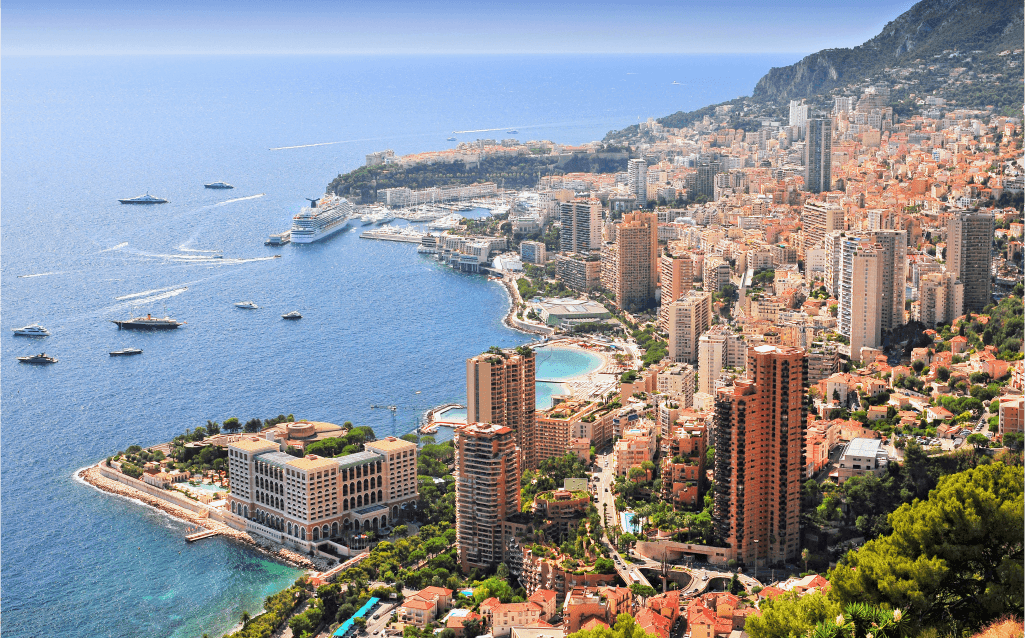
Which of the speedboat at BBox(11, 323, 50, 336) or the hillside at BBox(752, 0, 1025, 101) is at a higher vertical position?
the hillside at BBox(752, 0, 1025, 101)

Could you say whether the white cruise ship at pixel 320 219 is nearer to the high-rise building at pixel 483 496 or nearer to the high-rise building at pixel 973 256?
the high-rise building at pixel 973 256

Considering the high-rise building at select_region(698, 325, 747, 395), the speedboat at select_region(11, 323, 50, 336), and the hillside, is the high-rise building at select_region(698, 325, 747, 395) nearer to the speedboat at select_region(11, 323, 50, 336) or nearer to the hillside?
the speedboat at select_region(11, 323, 50, 336)

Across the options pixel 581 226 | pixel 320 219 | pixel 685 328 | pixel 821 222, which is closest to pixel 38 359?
pixel 685 328

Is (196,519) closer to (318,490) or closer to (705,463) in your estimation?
(318,490)

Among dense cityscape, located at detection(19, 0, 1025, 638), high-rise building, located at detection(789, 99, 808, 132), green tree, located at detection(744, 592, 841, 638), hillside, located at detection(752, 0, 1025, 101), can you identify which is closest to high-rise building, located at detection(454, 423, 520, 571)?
dense cityscape, located at detection(19, 0, 1025, 638)

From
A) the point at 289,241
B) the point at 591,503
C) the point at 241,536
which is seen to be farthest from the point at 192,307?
the point at 591,503

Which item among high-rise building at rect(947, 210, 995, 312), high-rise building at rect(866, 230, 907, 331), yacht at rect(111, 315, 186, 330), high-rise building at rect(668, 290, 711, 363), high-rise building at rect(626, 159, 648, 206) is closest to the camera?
high-rise building at rect(866, 230, 907, 331)
